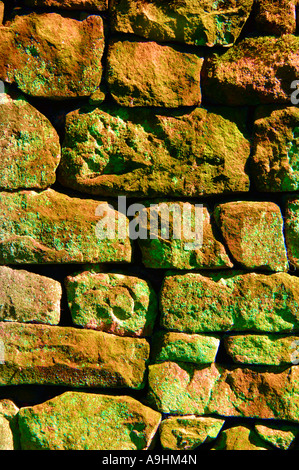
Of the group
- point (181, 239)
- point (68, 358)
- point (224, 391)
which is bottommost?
point (224, 391)

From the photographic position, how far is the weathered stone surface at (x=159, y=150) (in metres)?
1.45

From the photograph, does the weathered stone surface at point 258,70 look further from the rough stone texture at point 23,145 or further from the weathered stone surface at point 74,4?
the rough stone texture at point 23,145

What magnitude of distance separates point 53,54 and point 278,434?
5.19 ft

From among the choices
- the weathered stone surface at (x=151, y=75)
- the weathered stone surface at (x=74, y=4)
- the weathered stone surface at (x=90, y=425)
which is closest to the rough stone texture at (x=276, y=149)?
the weathered stone surface at (x=151, y=75)

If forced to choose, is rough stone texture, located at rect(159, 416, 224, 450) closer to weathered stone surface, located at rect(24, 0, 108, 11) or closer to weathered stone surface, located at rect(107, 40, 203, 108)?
weathered stone surface, located at rect(107, 40, 203, 108)

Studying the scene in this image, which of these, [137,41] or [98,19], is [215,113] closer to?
[137,41]

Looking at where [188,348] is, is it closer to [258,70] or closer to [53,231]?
[53,231]

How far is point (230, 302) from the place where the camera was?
1.47 meters

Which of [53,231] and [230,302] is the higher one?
[53,231]

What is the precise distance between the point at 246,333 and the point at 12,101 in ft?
3.94

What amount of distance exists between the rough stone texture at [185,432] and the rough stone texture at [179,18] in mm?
1357

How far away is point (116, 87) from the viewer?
1.42 metres

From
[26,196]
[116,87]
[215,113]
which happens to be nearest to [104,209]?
[26,196]

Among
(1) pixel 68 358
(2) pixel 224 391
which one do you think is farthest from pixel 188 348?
(1) pixel 68 358
